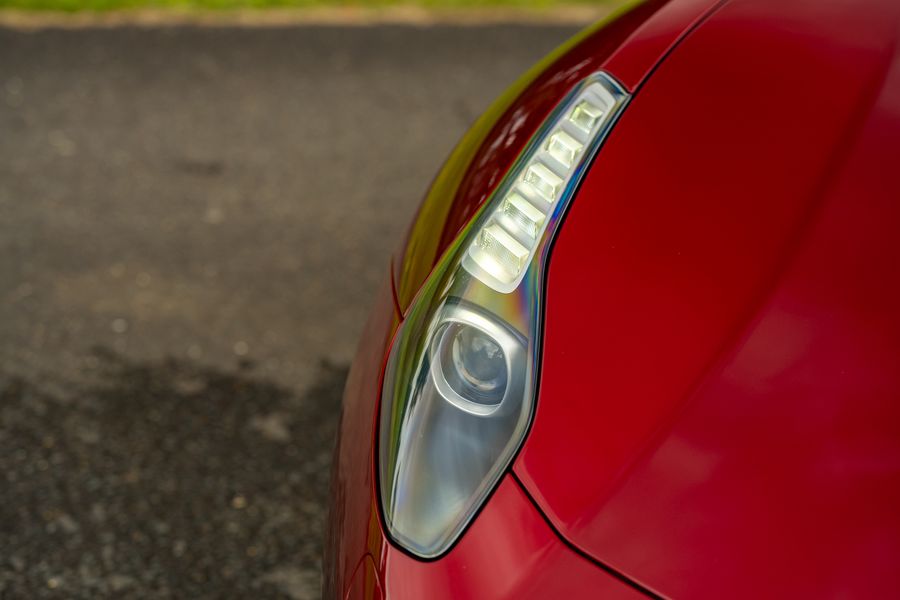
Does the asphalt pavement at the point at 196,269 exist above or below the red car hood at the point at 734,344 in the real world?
below

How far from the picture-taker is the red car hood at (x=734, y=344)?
1.16m

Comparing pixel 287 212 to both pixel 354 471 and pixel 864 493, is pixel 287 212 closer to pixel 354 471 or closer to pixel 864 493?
pixel 354 471

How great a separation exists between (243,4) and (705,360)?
473cm

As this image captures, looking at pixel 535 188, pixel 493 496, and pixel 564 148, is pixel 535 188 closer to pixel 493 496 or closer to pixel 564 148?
pixel 564 148

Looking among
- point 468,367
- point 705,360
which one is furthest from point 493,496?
point 705,360

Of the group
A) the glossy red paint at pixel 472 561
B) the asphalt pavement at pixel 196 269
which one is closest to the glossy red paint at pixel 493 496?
the glossy red paint at pixel 472 561

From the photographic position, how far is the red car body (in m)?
1.16

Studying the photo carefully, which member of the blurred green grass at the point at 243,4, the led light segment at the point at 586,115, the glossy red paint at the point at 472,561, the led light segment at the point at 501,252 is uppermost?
the led light segment at the point at 586,115

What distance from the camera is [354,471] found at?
145 centimetres

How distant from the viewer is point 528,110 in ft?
5.81

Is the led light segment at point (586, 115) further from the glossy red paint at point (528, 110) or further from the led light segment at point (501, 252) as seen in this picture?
the led light segment at point (501, 252)

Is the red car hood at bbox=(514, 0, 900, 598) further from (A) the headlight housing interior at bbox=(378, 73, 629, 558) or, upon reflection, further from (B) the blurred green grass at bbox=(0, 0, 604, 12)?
(B) the blurred green grass at bbox=(0, 0, 604, 12)

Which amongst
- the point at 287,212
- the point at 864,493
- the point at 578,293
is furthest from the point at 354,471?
the point at 287,212

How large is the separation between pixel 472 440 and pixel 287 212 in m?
2.57
